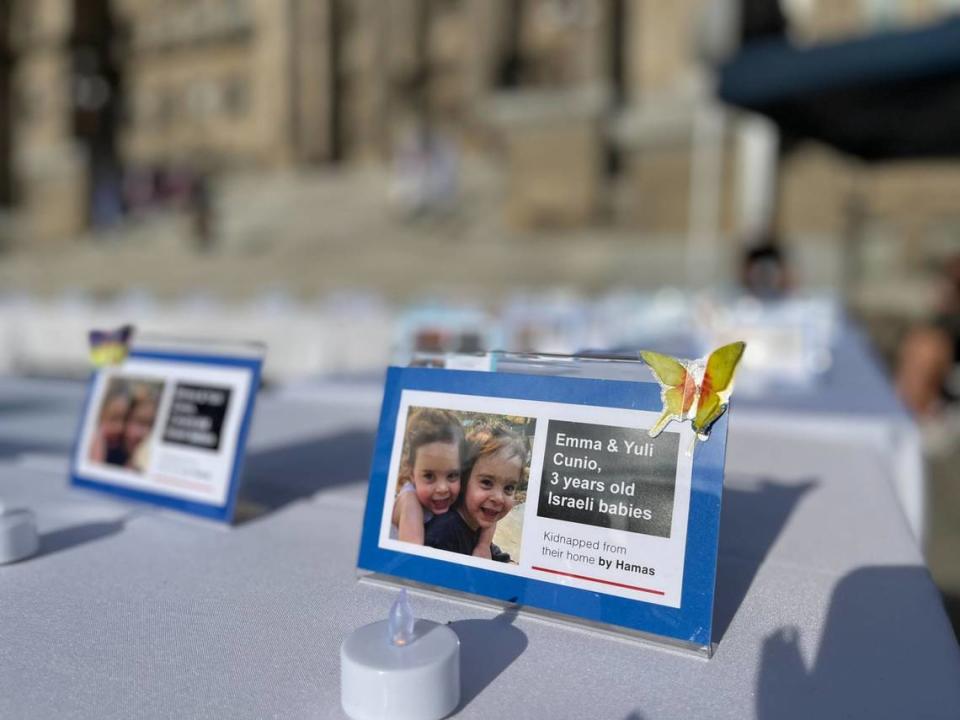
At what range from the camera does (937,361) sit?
4730mm

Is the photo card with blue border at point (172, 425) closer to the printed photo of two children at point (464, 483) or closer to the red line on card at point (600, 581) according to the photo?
the printed photo of two children at point (464, 483)

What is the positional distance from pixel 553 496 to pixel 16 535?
0.81 meters

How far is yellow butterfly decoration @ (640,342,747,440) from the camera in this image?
89 cm

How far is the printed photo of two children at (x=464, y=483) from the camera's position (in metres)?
0.99

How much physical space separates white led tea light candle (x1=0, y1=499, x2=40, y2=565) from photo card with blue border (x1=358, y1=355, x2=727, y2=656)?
0.52m

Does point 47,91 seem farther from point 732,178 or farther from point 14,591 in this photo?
point 14,591

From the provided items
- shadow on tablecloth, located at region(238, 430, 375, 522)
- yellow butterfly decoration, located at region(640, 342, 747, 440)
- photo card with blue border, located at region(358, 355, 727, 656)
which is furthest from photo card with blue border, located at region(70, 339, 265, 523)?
yellow butterfly decoration, located at region(640, 342, 747, 440)

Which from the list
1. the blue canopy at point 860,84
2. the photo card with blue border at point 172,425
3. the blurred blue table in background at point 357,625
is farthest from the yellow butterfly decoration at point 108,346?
the blue canopy at point 860,84

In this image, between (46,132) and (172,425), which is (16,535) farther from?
(46,132)

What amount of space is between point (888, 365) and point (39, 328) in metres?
8.18

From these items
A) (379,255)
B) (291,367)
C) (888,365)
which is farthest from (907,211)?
(291,367)

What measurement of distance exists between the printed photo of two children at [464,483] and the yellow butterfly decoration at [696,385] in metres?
0.18

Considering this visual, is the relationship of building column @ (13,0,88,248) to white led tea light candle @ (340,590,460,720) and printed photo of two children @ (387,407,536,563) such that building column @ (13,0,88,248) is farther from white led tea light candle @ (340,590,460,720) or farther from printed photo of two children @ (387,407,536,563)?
white led tea light candle @ (340,590,460,720)

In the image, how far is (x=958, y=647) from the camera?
869mm
